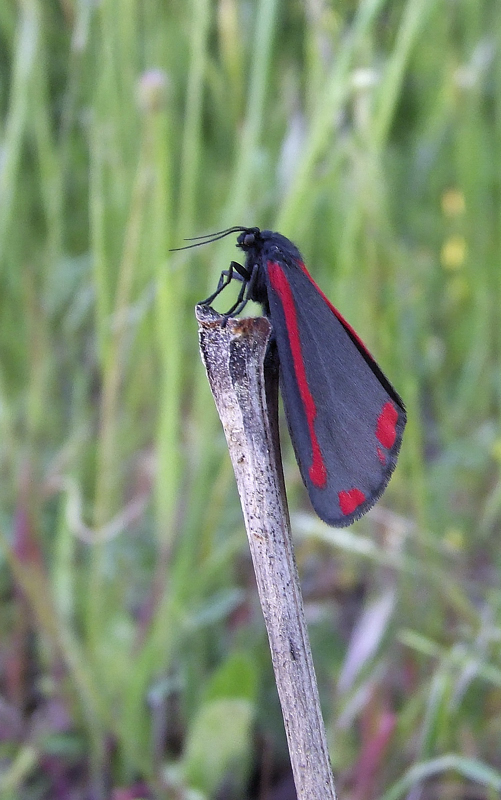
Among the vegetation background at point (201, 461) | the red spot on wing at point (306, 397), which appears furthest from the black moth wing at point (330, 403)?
the vegetation background at point (201, 461)

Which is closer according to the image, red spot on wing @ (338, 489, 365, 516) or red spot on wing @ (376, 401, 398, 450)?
red spot on wing @ (338, 489, 365, 516)

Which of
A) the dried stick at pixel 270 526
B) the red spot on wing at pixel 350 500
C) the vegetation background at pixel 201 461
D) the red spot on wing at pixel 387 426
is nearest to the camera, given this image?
the dried stick at pixel 270 526

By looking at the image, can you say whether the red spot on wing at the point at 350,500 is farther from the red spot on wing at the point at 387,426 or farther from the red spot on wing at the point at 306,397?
the red spot on wing at the point at 387,426

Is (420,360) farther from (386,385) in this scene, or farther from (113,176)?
(386,385)

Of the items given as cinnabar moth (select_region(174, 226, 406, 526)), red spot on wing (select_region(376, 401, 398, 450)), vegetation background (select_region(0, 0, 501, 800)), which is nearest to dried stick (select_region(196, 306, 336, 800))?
cinnabar moth (select_region(174, 226, 406, 526))

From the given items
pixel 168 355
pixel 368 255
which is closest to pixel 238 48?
pixel 368 255

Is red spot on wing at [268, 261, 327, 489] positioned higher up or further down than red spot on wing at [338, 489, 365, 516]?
higher up

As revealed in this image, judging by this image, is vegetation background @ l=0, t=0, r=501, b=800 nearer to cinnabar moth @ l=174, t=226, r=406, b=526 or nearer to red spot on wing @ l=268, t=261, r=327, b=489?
cinnabar moth @ l=174, t=226, r=406, b=526

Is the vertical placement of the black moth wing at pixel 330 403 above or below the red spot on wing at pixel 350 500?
above
